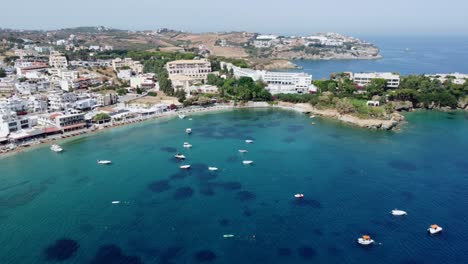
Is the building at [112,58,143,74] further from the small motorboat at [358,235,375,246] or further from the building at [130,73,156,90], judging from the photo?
the small motorboat at [358,235,375,246]

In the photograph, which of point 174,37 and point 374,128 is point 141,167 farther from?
point 174,37

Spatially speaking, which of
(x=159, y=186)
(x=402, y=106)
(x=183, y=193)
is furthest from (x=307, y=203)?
(x=402, y=106)

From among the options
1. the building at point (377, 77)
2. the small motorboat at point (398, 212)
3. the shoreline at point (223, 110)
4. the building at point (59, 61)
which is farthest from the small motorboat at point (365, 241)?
the building at point (59, 61)

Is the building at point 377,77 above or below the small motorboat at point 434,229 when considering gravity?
above

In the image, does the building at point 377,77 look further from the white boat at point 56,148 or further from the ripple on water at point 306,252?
the white boat at point 56,148

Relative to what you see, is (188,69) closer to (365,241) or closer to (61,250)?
(61,250)
